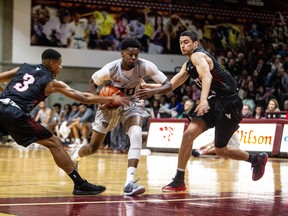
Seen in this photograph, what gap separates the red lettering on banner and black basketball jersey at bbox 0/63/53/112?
450 inches

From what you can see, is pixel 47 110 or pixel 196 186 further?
pixel 47 110

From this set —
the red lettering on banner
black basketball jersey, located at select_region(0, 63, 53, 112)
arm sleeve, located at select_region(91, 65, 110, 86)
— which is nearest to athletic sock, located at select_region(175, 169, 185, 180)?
arm sleeve, located at select_region(91, 65, 110, 86)

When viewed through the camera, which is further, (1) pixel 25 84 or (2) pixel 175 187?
(2) pixel 175 187

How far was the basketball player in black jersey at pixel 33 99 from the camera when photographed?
8.67m

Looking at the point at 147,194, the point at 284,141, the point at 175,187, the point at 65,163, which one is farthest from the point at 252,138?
the point at 65,163

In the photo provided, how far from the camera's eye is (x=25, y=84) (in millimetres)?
8805

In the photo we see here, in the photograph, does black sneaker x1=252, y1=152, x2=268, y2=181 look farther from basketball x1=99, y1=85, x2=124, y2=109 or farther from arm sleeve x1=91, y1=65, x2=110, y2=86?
arm sleeve x1=91, y1=65, x2=110, y2=86

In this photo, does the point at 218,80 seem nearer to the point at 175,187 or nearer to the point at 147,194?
the point at 175,187

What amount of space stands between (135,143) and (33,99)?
1480 mm

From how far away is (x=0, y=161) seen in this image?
15.8 m

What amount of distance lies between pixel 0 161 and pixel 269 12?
64.9ft

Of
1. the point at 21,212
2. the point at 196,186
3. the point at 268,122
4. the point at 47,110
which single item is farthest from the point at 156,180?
the point at 47,110

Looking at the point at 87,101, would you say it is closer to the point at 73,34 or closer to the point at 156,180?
the point at 156,180

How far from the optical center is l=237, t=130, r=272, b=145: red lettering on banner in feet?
63.7
